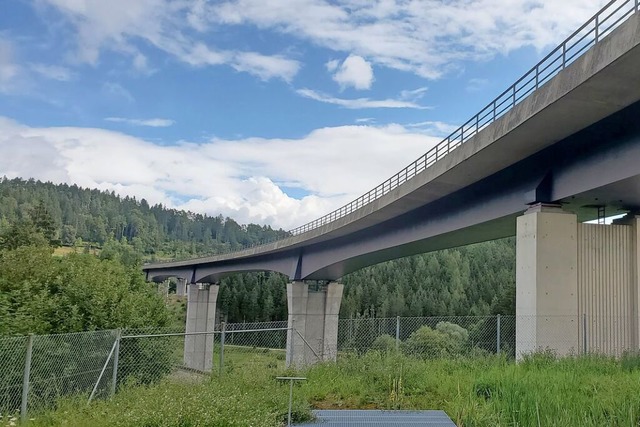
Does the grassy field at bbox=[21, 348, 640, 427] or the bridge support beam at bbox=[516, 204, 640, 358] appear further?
the bridge support beam at bbox=[516, 204, 640, 358]

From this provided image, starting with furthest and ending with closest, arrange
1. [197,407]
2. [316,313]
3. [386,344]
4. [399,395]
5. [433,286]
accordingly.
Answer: [433,286] → [316,313] → [386,344] → [399,395] → [197,407]

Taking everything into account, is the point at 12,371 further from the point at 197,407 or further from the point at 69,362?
the point at 197,407

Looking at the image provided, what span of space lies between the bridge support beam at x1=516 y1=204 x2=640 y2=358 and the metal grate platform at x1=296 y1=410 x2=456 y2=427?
740cm

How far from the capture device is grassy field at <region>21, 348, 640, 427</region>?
753 centimetres

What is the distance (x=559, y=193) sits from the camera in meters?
15.1

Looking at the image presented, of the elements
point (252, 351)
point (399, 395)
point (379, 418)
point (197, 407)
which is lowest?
point (252, 351)

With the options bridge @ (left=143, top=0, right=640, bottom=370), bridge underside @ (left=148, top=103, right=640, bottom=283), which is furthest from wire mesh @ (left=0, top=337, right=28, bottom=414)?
bridge underside @ (left=148, top=103, right=640, bottom=283)

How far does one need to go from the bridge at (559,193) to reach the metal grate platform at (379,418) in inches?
253

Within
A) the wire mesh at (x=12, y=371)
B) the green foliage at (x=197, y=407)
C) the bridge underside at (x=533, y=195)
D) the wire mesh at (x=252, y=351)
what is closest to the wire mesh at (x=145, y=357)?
the wire mesh at (x=252, y=351)

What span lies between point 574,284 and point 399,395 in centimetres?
804

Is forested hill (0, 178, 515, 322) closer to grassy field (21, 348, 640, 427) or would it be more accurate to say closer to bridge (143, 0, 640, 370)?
bridge (143, 0, 640, 370)

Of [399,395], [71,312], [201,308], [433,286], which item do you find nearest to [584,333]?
[399,395]

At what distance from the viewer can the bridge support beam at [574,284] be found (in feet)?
50.4

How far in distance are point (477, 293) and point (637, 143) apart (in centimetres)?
7319
